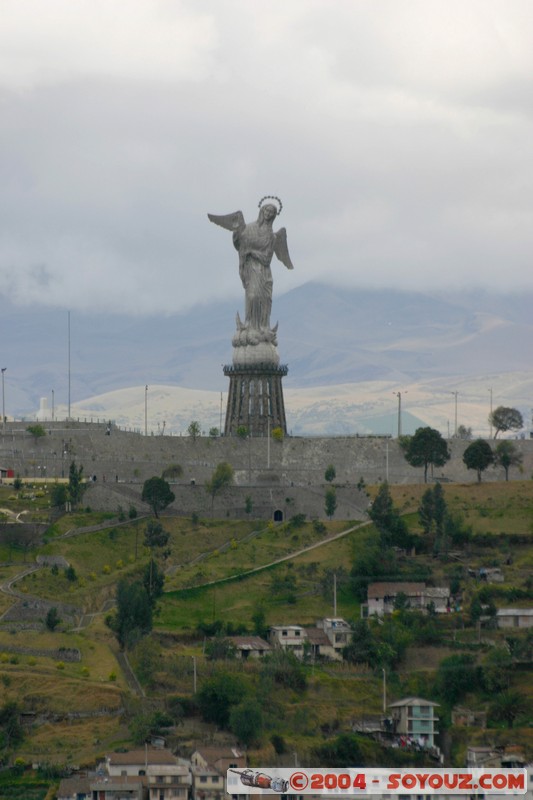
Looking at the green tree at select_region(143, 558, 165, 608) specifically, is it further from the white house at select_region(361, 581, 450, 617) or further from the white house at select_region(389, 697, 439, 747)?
the white house at select_region(389, 697, 439, 747)

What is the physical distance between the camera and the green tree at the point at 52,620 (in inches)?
4107

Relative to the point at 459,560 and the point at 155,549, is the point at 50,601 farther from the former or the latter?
the point at 459,560

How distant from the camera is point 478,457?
135 metres

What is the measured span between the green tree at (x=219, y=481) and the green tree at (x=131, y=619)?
27453 millimetres

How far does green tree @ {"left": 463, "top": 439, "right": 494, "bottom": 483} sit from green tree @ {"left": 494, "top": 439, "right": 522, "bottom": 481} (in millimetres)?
912

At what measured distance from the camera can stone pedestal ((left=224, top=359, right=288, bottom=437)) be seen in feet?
498

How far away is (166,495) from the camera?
12675cm

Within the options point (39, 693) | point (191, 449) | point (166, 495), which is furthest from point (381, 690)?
point (191, 449)

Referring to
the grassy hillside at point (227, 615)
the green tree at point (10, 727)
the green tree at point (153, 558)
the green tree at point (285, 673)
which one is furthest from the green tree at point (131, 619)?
the green tree at point (10, 727)

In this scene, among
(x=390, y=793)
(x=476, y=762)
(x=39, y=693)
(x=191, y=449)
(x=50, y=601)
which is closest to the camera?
(x=390, y=793)

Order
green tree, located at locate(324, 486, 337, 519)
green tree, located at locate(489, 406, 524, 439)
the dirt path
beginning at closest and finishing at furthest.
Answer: the dirt path → green tree, located at locate(324, 486, 337, 519) → green tree, located at locate(489, 406, 524, 439)

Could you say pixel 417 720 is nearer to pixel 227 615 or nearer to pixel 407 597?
pixel 407 597

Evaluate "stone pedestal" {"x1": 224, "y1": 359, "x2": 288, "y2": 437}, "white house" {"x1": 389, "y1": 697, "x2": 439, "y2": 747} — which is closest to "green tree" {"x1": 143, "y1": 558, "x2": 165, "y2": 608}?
"white house" {"x1": 389, "y1": 697, "x2": 439, "y2": 747}

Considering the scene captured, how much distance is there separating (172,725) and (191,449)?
179ft
